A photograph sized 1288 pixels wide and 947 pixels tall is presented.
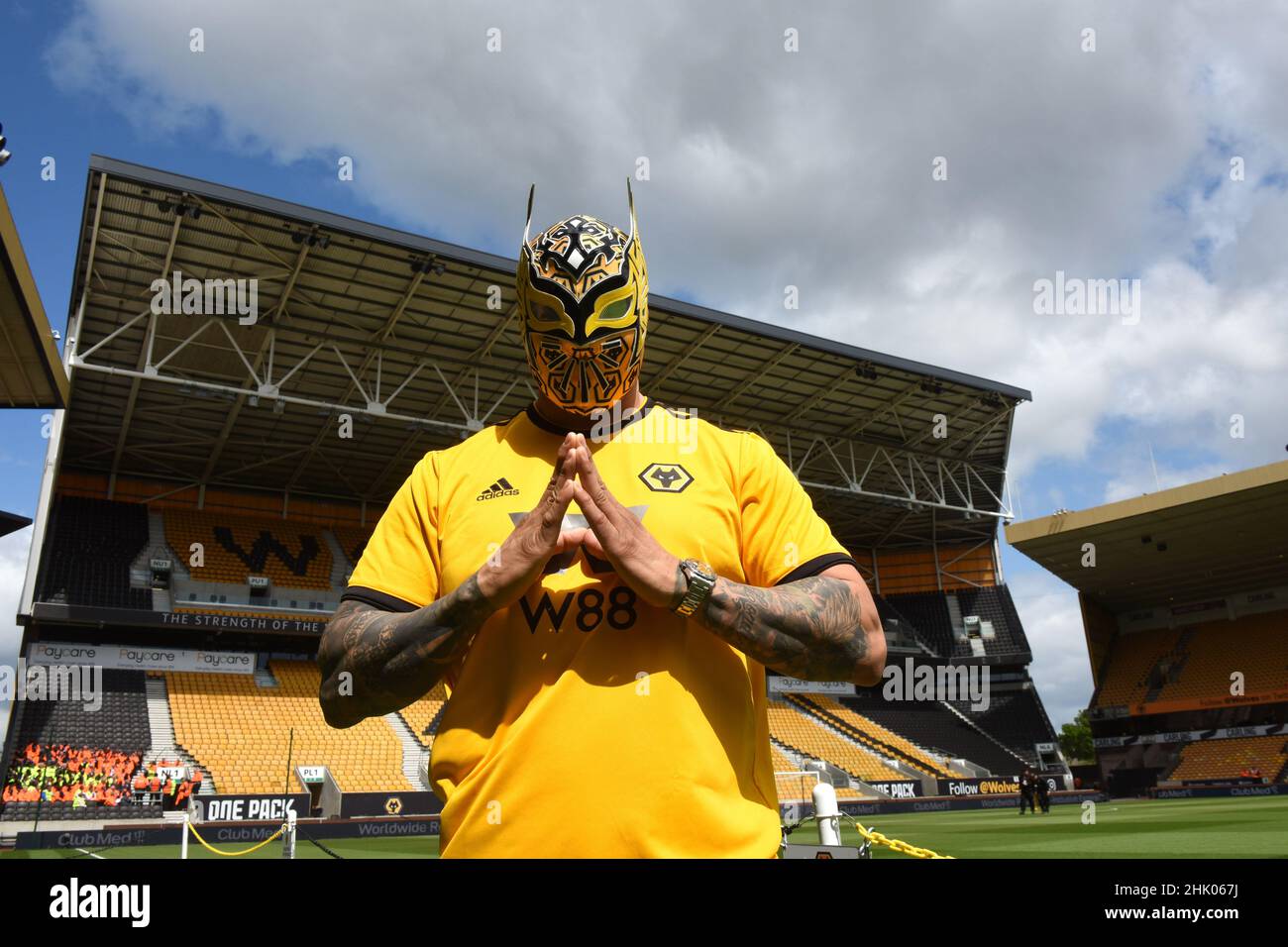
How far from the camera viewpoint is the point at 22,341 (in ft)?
51.0

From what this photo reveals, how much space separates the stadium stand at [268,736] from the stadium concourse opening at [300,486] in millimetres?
82

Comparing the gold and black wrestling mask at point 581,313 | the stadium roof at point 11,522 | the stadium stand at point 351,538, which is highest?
the stadium stand at point 351,538

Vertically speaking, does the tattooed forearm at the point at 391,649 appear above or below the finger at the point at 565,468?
below

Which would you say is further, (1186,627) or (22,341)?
(1186,627)

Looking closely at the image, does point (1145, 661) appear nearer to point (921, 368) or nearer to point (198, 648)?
point (921, 368)

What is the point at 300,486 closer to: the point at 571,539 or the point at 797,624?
the point at 571,539

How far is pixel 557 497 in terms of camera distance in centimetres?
148

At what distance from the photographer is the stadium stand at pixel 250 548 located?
1172 inches

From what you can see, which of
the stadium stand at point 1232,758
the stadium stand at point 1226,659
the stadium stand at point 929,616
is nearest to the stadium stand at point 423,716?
the stadium stand at point 929,616

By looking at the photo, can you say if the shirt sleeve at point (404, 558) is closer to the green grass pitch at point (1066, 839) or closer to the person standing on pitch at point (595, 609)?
the person standing on pitch at point (595, 609)

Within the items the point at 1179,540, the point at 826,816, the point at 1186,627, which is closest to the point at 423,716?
the point at 826,816

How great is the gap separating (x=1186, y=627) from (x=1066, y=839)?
3048cm
